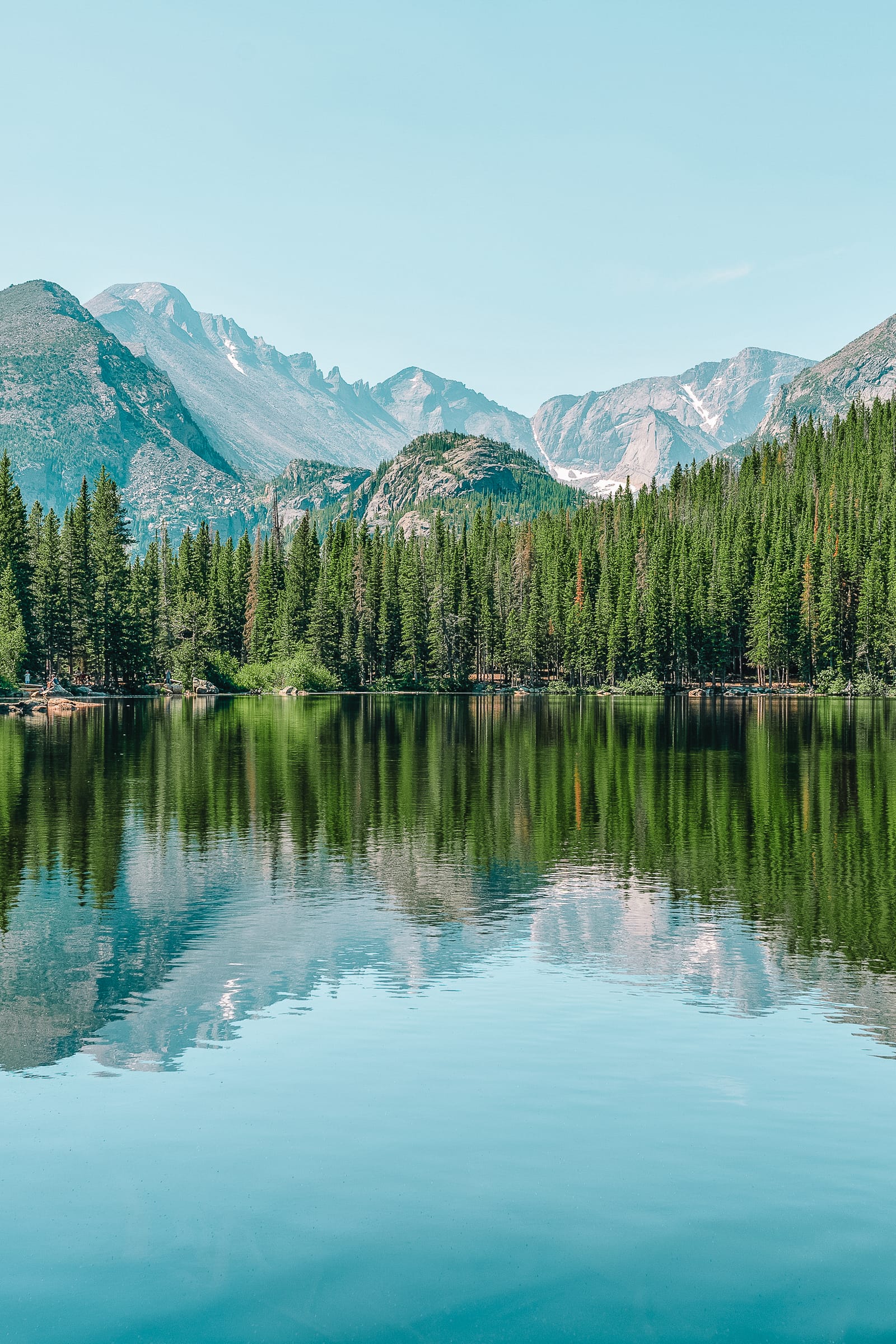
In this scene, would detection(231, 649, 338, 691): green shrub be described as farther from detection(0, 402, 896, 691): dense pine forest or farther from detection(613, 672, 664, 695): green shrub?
detection(613, 672, 664, 695): green shrub

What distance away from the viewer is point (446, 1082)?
1345 cm

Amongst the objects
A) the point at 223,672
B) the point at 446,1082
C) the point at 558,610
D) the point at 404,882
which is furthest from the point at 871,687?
the point at 446,1082

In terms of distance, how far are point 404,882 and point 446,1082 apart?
1191 cm

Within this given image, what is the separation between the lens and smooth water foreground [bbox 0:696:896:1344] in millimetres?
9109

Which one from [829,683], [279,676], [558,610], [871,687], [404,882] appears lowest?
[404,882]

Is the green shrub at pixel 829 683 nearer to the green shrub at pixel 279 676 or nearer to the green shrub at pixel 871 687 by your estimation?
the green shrub at pixel 871 687

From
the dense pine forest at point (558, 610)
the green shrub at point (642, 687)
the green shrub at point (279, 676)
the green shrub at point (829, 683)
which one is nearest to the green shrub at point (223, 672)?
the green shrub at point (279, 676)

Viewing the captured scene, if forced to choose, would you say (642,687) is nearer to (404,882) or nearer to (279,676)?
(279,676)

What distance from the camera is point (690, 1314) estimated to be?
8.81 m

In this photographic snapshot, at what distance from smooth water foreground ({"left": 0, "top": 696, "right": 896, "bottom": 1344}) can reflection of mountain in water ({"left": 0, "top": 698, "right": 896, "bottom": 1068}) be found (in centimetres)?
13

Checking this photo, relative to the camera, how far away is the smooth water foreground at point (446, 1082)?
9109 mm

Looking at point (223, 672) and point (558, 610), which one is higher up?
point (558, 610)

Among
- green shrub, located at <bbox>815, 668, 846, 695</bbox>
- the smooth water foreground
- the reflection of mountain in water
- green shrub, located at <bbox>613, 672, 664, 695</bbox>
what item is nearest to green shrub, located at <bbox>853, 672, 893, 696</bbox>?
green shrub, located at <bbox>815, 668, 846, 695</bbox>

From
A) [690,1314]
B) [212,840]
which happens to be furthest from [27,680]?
[690,1314]
